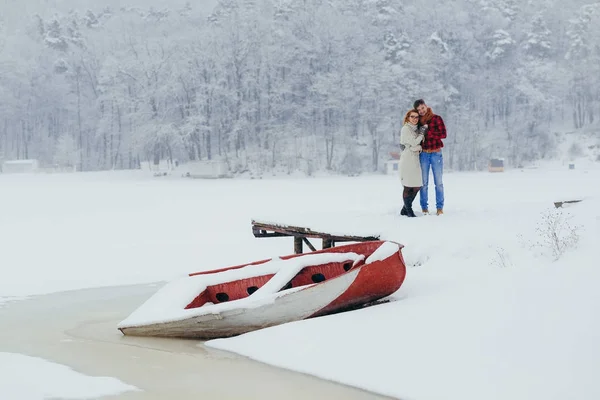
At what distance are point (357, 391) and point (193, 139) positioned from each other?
5509 cm

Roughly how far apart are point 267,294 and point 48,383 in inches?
111

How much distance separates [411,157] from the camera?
11469 millimetres

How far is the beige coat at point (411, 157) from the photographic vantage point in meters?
11.3

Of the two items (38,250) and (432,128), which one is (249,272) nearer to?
(432,128)

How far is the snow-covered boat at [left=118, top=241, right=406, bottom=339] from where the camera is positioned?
8594 millimetres

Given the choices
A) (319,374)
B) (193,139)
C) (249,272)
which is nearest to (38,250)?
(249,272)

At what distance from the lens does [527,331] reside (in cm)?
683

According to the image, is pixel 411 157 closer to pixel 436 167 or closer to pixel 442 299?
pixel 436 167

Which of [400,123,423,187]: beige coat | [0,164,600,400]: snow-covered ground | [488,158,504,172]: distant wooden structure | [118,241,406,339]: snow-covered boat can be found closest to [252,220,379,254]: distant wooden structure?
[0,164,600,400]: snow-covered ground

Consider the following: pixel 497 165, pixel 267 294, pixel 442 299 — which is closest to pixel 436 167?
pixel 442 299

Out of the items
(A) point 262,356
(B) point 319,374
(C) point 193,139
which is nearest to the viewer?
(B) point 319,374

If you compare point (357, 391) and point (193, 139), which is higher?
point (193, 139)

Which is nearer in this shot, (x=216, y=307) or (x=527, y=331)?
(x=527, y=331)

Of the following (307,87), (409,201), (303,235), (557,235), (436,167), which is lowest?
(303,235)
